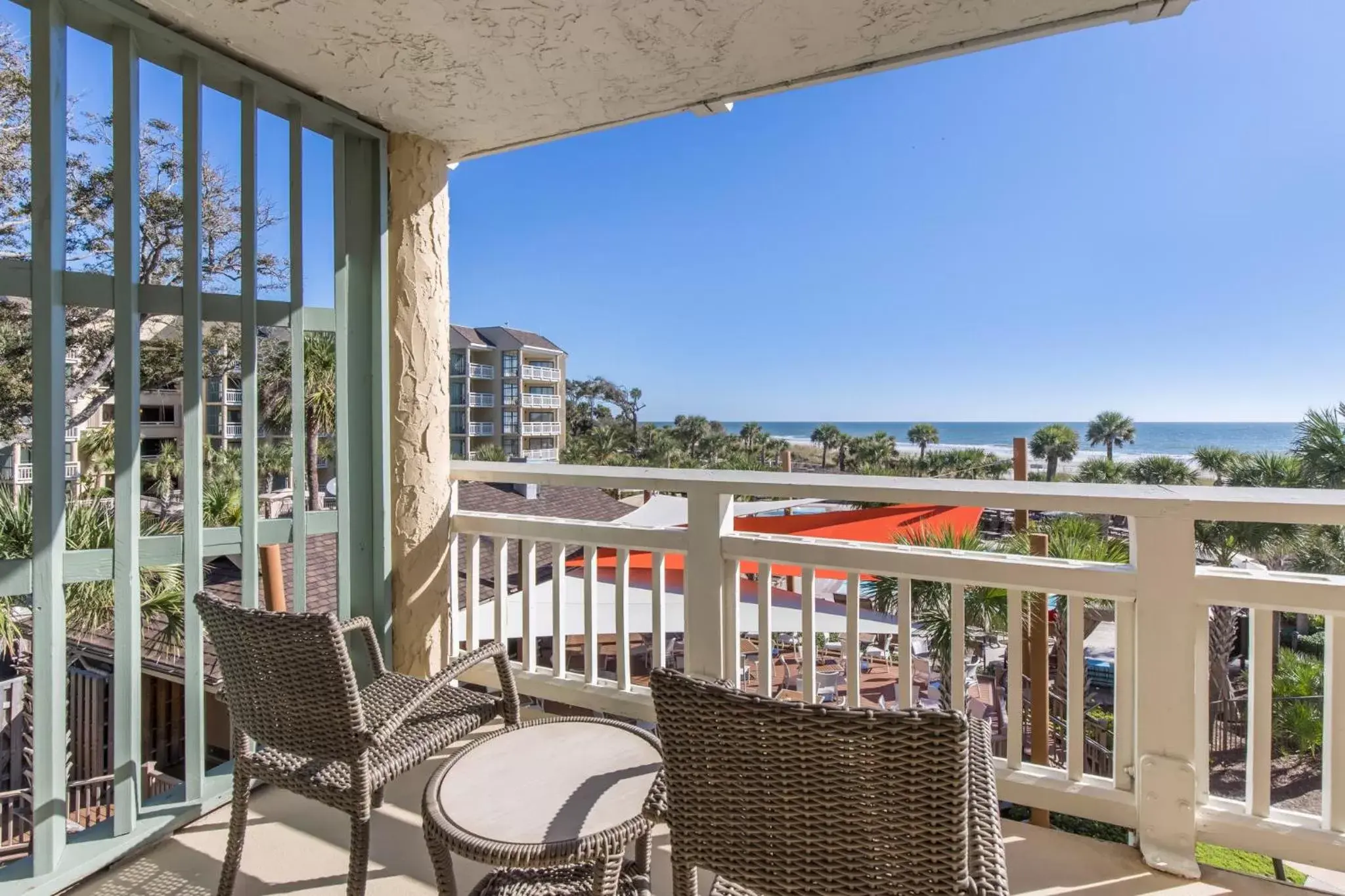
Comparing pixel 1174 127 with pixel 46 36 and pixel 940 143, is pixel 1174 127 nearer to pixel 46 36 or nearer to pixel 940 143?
pixel 940 143

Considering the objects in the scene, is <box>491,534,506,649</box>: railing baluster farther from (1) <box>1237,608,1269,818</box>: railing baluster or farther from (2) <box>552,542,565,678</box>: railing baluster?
(1) <box>1237,608,1269,818</box>: railing baluster

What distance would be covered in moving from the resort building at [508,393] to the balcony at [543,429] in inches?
1.3

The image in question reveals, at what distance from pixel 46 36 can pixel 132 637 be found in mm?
1588

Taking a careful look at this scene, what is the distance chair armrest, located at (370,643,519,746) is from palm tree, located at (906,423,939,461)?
39370 mm

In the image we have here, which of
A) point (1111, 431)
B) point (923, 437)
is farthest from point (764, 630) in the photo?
point (1111, 431)

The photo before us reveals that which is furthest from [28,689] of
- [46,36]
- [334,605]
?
[46,36]

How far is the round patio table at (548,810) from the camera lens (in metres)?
1.10

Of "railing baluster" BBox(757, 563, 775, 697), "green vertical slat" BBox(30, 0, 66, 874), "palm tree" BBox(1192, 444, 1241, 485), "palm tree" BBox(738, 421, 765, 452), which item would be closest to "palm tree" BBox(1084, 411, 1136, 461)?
"palm tree" BBox(1192, 444, 1241, 485)

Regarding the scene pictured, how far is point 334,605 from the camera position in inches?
97.5

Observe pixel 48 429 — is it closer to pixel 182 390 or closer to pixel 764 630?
pixel 182 390

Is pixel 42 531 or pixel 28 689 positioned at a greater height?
pixel 42 531

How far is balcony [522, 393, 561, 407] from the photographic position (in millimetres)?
31484

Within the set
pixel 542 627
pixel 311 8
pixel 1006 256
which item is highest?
pixel 1006 256

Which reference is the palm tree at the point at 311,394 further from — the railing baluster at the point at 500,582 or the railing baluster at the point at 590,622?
the railing baluster at the point at 590,622
